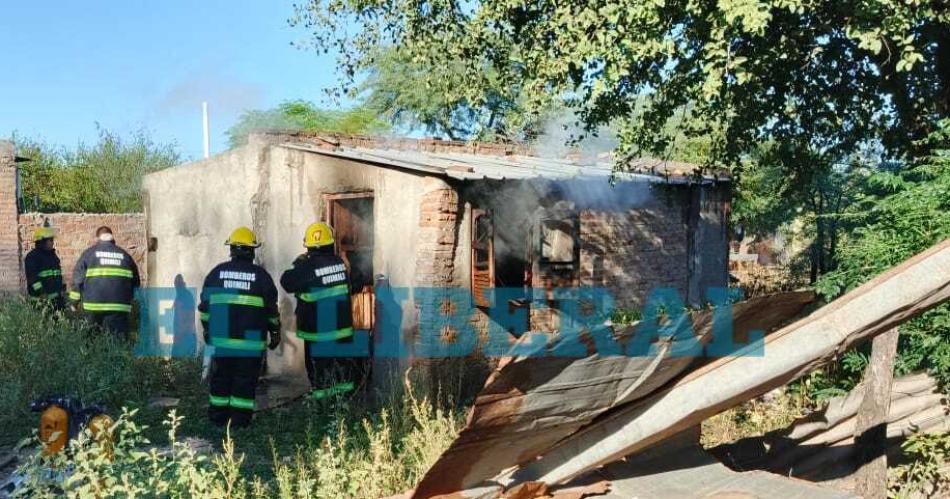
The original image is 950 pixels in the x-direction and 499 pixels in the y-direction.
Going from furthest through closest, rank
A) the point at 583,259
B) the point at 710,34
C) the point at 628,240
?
the point at 628,240 < the point at 583,259 < the point at 710,34

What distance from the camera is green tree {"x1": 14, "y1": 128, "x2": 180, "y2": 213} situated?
74.7 feet

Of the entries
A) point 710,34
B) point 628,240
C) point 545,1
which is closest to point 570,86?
point 545,1

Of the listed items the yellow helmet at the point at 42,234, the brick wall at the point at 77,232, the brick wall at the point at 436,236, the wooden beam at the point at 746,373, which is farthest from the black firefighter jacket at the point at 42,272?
the wooden beam at the point at 746,373

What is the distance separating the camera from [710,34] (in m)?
7.01

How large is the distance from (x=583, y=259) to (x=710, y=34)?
17.8 feet

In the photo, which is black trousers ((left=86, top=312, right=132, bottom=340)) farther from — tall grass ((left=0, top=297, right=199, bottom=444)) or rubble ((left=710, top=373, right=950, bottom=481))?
rubble ((left=710, top=373, right=950, bottom=481))

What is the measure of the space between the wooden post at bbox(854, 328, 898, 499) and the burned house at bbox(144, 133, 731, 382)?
15.2ft

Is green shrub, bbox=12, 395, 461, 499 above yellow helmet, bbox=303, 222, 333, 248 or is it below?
below

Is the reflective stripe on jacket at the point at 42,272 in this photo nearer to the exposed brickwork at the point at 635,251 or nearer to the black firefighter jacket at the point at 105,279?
the black firefighter jacket at the point at 105,279

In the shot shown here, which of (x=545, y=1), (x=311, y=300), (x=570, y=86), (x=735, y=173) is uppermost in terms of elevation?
(x=545, y=1)

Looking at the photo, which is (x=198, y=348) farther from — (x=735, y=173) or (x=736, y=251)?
(x=736, y=251)

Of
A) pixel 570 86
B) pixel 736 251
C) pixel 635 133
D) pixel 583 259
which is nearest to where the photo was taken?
pixel 570 86

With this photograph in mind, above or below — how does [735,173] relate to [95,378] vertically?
above

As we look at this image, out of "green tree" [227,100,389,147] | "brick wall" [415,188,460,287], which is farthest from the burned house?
"green tree" [227,100,389,147]
